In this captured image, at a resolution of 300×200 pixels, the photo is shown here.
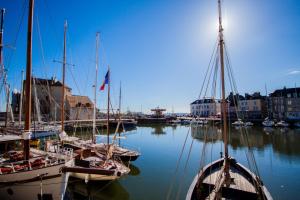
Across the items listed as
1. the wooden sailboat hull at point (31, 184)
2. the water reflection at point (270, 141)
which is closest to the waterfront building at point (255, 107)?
the water reflection at point (270, 141)

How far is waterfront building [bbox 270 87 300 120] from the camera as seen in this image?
73.2 metres

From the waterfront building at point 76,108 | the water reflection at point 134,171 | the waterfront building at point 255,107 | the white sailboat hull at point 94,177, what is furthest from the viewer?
the waterfront building at point 255,107

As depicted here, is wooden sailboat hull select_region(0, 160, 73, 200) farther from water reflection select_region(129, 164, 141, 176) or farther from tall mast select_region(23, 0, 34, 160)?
water reflection select_region(129, 164, 141, 176)

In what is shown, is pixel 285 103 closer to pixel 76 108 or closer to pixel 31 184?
pixel 76 108

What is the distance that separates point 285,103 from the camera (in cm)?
7569

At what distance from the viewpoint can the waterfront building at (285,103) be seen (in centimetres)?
7325

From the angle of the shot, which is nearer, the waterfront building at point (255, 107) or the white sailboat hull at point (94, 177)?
the white sailboat hull at point (94, 177)

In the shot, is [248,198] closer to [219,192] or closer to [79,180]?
[219,192]

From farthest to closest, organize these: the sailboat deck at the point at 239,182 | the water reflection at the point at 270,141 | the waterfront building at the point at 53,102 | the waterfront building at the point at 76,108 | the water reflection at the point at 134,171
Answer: the waterfront building at the point at 76,108
the waterfront building at the point at 53,102
the water reflection at the point at 270,141
the water reflection at the point at 134,171
the sailboat deck at the point at 239,182

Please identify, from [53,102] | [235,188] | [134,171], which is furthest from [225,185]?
[53,102]

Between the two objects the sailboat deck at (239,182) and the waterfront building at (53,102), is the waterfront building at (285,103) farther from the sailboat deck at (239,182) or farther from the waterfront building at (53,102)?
the waterfront building at (53,102)

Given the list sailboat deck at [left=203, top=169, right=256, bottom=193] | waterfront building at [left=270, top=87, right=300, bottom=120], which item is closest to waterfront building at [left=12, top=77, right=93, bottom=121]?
sailboat deck at [left=203, top=169, right=256, bottom=193]

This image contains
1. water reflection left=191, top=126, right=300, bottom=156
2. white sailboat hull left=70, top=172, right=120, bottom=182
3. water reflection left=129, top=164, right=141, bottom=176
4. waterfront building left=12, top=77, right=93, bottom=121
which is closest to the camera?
white sailboat hull left=70, top=172, right=120, bottom=182

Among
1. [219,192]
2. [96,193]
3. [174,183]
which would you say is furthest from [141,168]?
[219,192]
